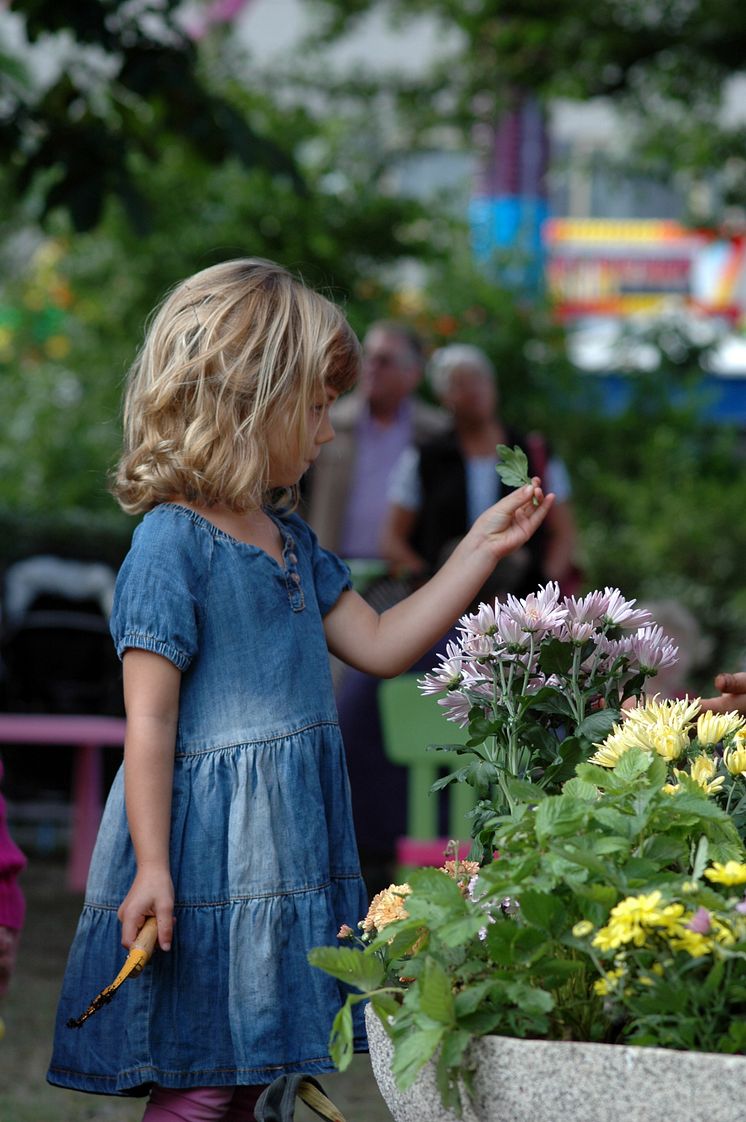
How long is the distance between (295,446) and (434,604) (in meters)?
0.29

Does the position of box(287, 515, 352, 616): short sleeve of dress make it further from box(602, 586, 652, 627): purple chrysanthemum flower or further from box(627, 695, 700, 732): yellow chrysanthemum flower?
box(627, 695, 700, 732): yellow chrysanthemum flower

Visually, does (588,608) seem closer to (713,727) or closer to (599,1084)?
(713,727)

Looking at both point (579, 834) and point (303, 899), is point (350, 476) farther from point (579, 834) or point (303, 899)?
point (579, 834)

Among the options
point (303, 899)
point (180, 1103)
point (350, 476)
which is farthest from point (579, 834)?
point (350, 476)

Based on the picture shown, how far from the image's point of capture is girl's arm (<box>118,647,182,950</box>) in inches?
78.7

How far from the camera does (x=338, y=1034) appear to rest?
4.75ft

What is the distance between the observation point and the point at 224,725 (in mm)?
2146

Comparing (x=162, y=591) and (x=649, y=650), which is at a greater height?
(x=162, y=591)

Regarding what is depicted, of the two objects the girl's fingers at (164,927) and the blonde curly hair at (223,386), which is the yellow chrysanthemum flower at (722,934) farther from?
the blonde curly hair at (223,386)

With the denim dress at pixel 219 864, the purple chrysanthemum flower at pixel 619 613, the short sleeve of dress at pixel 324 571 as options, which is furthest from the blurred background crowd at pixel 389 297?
the purple chrysanthemum flower at pixel 619 613

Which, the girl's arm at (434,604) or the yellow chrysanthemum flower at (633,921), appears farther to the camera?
the girl's arm at (434,604)

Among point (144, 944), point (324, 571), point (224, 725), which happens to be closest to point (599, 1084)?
point (144, 944)

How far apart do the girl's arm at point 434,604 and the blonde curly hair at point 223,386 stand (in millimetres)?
255

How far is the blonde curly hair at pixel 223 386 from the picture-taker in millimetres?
2184
